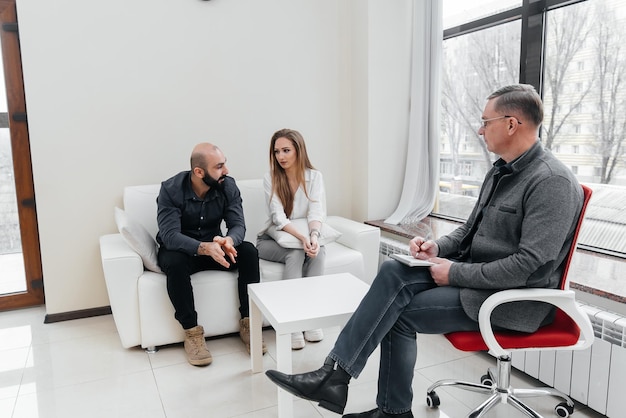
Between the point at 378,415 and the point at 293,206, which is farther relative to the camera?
the point at 293,206

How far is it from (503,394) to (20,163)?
123 inches

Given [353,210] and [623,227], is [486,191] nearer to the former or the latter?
[623,227]

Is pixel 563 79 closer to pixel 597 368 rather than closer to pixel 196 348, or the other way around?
pixel 597 368

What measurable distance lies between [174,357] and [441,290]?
5.17ft

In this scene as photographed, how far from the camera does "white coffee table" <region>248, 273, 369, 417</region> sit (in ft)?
6.41

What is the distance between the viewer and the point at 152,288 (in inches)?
105

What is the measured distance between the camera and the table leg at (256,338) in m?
2.46

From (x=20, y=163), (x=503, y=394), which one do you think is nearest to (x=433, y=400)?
(x=503, y=394)

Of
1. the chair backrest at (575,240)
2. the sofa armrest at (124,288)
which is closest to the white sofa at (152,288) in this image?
the sofa armrest at (124,288)

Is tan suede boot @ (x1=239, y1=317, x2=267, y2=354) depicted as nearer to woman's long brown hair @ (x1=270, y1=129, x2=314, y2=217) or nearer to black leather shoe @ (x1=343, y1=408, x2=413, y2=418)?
woman's long brown hair @ (x1=270, y1=129, x2=314, y2=217)

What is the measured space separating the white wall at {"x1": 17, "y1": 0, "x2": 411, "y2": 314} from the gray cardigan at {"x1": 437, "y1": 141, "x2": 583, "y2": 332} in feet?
6.41

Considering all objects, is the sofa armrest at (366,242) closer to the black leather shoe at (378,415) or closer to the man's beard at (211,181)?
the man's beard at (211,181)

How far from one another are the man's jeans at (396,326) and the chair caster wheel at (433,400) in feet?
1.06

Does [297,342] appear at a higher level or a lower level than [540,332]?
lower
